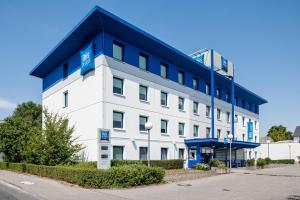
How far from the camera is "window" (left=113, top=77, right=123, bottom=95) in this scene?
2506cm

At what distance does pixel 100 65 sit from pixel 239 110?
1171 inches

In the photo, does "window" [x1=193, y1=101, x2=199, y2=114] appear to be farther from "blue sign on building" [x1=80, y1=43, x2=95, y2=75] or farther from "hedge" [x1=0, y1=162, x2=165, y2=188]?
"hedge" [x1=0, y1=162, x2=165, y2=188]

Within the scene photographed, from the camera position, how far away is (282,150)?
61.2 m

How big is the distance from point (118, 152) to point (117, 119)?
110 inches

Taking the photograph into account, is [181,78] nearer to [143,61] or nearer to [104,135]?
[143,61]

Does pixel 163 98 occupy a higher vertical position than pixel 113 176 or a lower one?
higher

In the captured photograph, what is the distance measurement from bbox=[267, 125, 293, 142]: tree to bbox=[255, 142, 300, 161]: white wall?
108ft

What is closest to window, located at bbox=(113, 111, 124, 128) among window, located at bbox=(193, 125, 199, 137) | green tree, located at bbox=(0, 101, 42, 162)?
green tree, located at bbox=(0, 101, 42, 162)

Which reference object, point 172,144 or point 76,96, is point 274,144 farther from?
point 76,96

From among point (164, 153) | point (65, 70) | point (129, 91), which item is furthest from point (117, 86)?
point (164, 153)

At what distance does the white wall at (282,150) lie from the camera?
2349 inches

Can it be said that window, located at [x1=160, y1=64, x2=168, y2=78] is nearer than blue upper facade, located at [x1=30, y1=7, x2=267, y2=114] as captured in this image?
No

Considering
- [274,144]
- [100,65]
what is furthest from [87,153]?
[274,144]

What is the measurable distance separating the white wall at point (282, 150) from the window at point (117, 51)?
147 ft
